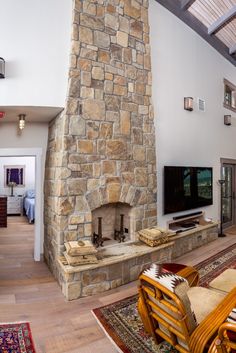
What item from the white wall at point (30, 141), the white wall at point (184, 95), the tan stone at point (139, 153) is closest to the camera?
the tan stone at point (139, 153)

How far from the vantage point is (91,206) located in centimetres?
336

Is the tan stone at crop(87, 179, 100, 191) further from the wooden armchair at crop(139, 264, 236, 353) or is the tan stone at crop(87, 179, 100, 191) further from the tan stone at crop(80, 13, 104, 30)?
the tan stone at crop(80, 13, 104, 30)

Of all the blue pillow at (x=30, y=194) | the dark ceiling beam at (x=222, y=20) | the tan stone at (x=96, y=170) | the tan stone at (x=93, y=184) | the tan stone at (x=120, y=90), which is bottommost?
the blue pillow at (x=30, y=194)

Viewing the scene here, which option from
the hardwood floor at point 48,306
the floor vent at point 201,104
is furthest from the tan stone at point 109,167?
the floor vent at point 201,104

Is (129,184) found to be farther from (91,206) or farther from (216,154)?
(216,154)

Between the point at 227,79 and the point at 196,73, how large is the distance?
168 centimetres

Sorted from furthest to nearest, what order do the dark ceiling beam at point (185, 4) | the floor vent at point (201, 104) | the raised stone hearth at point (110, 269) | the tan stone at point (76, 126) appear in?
the floor vent at point (201, 104)
the dark ceiling beam at point (185, 4)
the tan stone at point (76, 126)
the raised stone hearth at point (110, 269)

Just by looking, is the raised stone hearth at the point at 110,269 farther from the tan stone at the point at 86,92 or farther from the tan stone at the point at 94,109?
the tan stone at the point at 86,92

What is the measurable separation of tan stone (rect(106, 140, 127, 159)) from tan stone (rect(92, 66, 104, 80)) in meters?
0.87

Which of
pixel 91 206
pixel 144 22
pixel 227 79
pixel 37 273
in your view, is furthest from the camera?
pixel 227 79

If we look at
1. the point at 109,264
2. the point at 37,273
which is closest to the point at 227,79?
the point at 109,264

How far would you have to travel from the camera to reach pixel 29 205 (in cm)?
729

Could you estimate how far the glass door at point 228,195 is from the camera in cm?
647

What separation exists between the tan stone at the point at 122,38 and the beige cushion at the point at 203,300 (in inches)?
130
